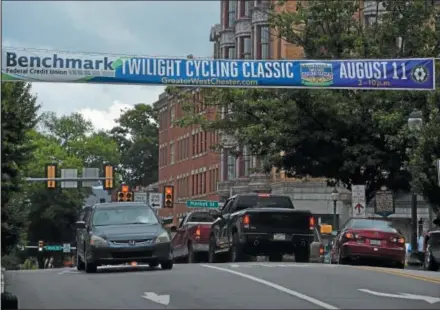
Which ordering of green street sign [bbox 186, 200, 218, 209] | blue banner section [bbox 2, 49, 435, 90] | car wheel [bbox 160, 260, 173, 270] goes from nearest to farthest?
car wheel [bbox 160, 260, 173, 270], blue banner section [bbox 2, 49, 435, 90], green street sign [bbox 186, 200, 218, 209]

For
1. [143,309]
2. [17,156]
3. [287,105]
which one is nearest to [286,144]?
[287,105]

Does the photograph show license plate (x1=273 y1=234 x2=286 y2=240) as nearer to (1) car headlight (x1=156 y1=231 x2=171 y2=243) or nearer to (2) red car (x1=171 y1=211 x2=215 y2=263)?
(2) red car (x1=171 y1=211 x2=215 y2=263)

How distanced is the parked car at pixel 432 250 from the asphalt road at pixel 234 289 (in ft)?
18.3

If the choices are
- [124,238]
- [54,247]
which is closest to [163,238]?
[124,238]

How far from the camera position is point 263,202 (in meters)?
29.9

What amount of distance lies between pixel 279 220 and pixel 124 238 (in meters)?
6.73

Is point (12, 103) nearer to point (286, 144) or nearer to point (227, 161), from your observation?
point (286, 144)

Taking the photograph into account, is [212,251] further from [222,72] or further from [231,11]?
[231,11]

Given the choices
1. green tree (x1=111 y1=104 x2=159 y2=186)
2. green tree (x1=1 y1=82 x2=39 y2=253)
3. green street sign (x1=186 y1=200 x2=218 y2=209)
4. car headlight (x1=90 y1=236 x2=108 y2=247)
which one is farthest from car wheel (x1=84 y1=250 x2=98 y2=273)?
green tree (x1=111 y1=104 x2=159 y2=186)

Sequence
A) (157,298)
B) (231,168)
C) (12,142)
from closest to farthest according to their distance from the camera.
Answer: (157,298) → (12,142) → (231,168)

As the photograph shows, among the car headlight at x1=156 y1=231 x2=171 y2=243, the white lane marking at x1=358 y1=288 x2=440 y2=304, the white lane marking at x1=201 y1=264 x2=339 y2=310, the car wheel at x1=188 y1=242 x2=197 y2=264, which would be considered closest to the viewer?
the white lane marking at x1=201 y1=264 x2=339 y2=310

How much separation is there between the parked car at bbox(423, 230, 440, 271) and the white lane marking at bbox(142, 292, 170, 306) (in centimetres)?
1243

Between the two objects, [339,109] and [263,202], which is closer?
[263,202]

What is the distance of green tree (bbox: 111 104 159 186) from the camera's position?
12225 centimetres
